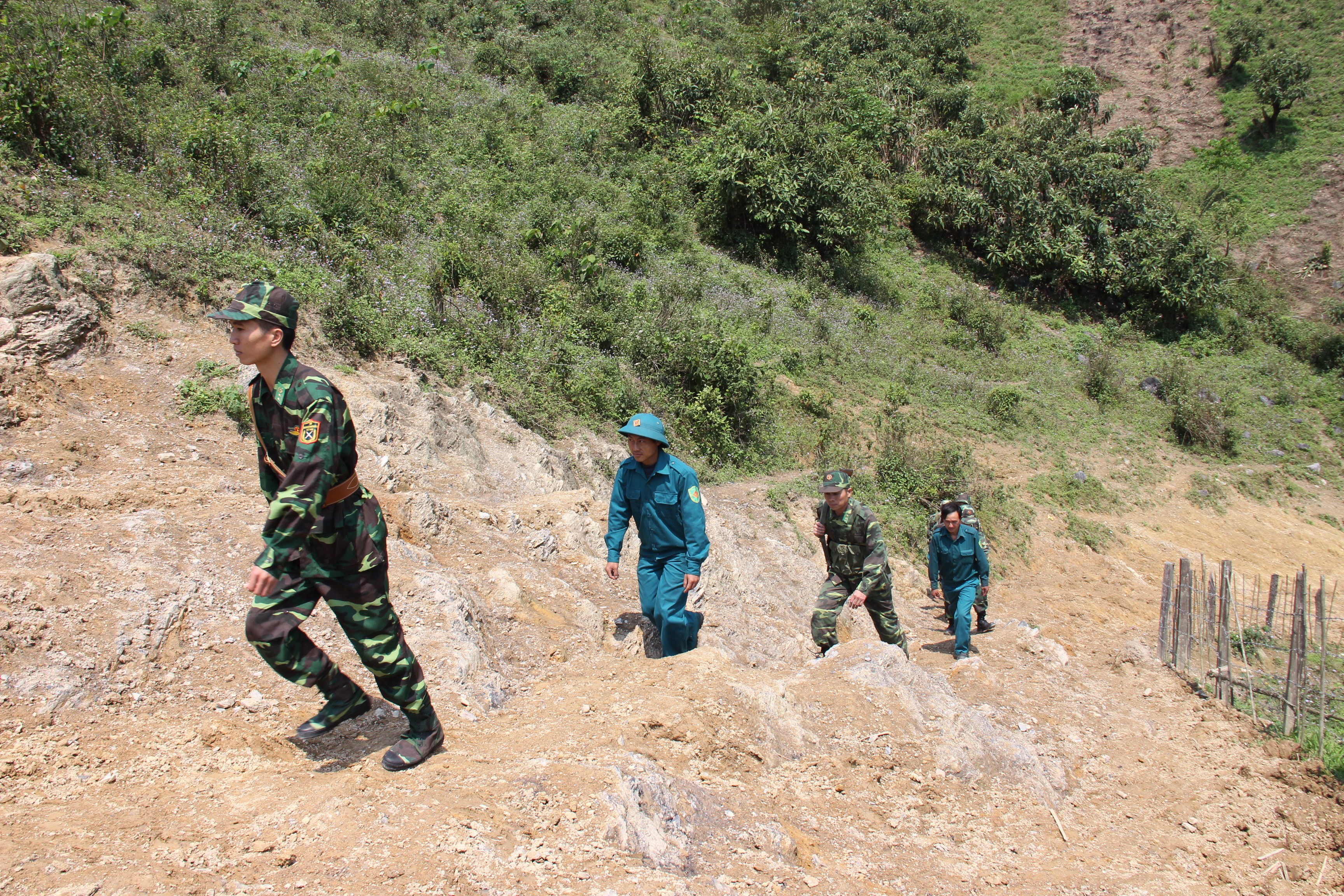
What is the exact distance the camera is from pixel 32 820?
2.58 metres

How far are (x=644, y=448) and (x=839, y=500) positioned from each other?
187 centimetres

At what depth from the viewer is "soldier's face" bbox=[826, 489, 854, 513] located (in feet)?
19.2

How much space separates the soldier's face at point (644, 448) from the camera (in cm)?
471

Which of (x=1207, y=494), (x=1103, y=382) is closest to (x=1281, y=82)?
(x=1103, y=382)

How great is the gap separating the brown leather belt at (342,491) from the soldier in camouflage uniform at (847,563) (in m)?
3.63

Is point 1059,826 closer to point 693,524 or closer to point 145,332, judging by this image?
point 693,524

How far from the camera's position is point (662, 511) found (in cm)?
489

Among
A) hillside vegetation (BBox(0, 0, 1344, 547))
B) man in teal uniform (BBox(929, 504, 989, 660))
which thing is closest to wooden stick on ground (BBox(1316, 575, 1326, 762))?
man in teal uniform (BBox(929, 504, 989, 660))

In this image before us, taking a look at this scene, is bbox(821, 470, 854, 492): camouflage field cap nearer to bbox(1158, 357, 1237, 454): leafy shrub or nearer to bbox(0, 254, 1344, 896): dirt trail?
bbox(0, 254, 1344, 896): dirt trail

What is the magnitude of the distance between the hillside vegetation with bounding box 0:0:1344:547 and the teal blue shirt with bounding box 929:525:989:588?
390 centimetres

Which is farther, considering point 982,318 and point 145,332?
point 982,318

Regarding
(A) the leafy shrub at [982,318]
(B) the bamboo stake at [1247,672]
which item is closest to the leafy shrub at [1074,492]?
(A) the leafy shrub at [982,318]

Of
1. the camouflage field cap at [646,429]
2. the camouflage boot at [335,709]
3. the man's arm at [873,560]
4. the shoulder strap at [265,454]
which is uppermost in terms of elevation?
the shoulder strap at [265,454]

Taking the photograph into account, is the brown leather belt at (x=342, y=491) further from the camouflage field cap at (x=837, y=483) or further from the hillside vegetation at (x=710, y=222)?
the hillside vegetation at (x=710, y=222)
